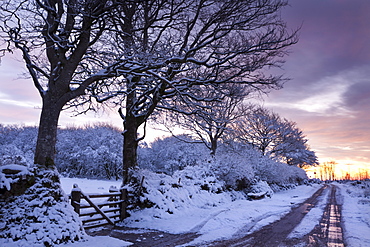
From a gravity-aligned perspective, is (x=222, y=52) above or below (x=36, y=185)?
above

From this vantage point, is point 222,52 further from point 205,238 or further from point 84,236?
point 84,236

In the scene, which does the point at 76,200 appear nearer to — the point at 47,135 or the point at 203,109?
the point at 47,135

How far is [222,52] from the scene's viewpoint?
1062 centimetres

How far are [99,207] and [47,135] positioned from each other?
138 inches

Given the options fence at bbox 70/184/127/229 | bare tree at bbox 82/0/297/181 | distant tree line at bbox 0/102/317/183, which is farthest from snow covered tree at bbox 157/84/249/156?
distant tree line at bbox 0/102/317/183

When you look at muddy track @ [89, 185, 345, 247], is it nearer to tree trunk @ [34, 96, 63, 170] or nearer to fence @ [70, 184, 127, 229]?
fence @ [70, 184, 127, 229]

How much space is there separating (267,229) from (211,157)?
37.4ft

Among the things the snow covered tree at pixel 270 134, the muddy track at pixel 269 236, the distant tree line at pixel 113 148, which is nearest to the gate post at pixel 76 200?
the muddy track at pixel 269 236

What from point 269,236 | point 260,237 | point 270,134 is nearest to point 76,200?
point 260,237

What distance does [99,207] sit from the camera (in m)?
9.32

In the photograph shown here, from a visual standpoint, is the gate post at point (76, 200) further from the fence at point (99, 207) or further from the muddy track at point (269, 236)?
the muddy track at point (269, 236)

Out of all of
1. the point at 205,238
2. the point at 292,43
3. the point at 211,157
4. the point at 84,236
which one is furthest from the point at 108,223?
the point at 211,157

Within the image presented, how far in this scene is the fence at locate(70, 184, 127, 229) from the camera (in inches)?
328

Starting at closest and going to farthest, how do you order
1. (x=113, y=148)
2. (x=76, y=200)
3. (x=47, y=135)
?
(x=47, y=135) → (x=76, y=200) → (x=113, y=148)
